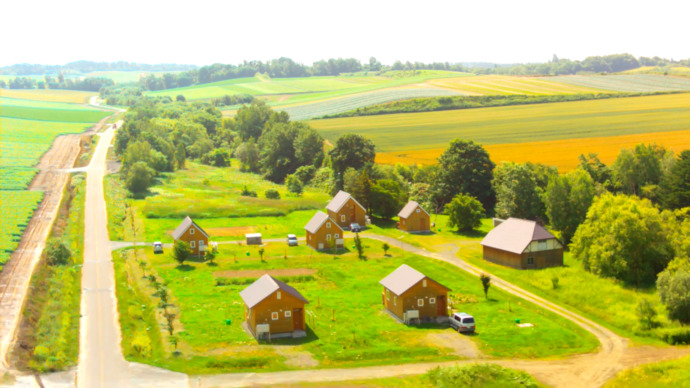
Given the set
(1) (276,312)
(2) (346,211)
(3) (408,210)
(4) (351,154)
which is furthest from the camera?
(4) (351,154)

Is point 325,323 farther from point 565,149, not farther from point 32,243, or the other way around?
point 565,149

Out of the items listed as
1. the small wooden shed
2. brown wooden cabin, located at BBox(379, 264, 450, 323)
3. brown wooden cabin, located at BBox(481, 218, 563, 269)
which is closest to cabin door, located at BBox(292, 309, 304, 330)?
brown wooden cabin, located at BBox(379, 264, 450, 323)

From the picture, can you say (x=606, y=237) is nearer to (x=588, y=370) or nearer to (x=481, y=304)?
(x=481, y=304)

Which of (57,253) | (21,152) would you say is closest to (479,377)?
(57,253)

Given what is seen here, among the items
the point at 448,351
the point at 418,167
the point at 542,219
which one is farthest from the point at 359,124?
the point at 448,351

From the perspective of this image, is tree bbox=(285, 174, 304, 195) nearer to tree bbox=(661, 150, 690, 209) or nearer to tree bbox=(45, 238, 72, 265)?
tree bbox=(45, 238, 72, 265)
